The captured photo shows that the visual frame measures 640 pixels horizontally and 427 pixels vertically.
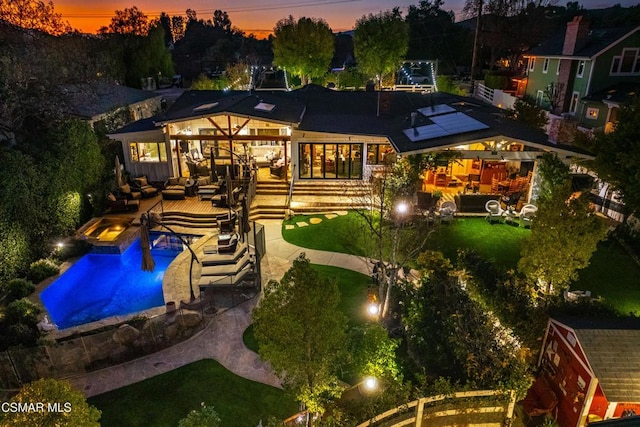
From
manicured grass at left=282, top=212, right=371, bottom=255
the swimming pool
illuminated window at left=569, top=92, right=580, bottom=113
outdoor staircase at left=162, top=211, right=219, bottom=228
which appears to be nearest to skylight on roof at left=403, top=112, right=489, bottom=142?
manicured grass at left=282, top=212, right=371, bottom=255

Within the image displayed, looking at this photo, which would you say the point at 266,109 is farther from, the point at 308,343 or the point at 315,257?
the point at 308,343

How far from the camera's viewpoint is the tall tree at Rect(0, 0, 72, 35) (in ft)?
58.7

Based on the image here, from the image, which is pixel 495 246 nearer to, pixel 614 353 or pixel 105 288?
pixel 614 353

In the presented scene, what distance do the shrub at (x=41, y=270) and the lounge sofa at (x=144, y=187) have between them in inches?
284

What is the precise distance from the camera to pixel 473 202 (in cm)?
2022

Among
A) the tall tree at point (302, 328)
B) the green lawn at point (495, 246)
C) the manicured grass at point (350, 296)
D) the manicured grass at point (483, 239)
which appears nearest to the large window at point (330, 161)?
the green lawn at point (495, 246)

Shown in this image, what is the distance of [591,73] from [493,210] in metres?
Result: 16.2

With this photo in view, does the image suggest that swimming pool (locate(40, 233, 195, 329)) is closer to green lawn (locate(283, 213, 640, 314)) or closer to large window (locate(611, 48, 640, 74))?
green lawn (locate(283, 213, 640, 314))

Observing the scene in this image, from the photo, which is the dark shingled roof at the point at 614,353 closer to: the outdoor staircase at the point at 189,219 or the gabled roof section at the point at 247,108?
the outdoor staircase at the point at 189,219

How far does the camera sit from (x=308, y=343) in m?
7.87

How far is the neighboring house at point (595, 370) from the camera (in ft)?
28.3

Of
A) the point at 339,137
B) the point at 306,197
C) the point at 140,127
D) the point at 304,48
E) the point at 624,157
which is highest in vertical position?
the point at 304,48

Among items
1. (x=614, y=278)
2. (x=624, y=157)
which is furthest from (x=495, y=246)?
(x=624, y=157)

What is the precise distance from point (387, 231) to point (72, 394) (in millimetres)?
10208
